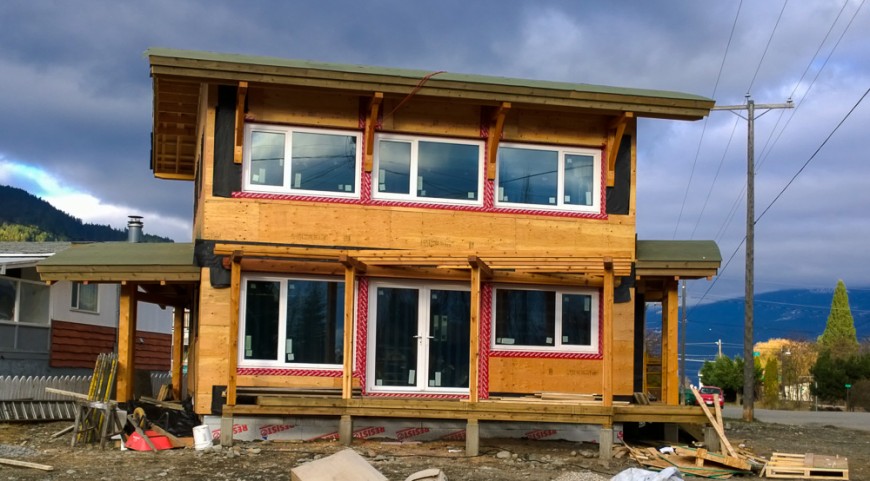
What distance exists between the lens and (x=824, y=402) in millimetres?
49156

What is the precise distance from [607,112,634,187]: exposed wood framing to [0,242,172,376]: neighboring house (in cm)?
1243

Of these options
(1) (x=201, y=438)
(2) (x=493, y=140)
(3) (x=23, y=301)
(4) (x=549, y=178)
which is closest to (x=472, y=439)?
(1) (x=201, y=438)

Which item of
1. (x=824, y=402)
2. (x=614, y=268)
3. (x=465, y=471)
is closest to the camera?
(x=465, y=471)

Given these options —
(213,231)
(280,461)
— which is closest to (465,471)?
(280,461)

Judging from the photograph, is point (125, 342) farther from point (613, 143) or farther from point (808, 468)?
point (808, 468)

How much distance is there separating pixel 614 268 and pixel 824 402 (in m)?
39.2

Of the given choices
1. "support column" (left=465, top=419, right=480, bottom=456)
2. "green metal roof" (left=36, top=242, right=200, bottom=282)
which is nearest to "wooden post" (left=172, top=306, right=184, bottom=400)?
"green metal roof" (left=36, top=242, right=200, bottom=282)

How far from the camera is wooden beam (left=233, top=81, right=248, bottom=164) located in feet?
49.8

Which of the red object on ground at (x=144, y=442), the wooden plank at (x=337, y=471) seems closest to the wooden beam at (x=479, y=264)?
the wooden plank at (x=337, y=471)

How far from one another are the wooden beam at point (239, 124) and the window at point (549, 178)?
4188 mm

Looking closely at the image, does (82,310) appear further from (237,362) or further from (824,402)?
(824,402)

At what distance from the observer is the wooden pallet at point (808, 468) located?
13.5 m

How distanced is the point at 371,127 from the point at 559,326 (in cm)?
444

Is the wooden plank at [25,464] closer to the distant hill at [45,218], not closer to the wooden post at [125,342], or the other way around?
the wooden post at [125,342]
